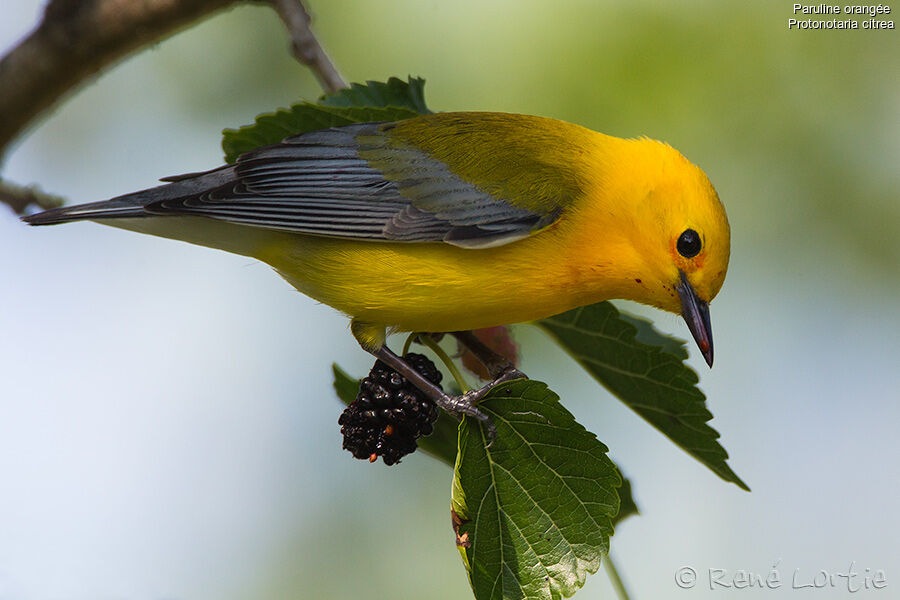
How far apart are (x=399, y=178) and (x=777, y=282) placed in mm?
4056

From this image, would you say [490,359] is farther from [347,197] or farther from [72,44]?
[72,44]

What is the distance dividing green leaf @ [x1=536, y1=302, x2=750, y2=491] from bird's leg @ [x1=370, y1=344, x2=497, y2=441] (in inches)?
34.7

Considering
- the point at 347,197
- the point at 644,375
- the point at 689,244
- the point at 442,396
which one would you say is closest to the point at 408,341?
the point at 442,396

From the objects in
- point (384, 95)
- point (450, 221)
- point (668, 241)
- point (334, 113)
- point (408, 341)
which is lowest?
point (408, 341)

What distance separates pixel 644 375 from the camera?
4.00 m

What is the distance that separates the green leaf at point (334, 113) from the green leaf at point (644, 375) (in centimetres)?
132

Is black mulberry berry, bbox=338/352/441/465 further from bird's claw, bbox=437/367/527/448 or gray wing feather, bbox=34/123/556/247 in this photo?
gray wing feather, bbox=34/123/556/247

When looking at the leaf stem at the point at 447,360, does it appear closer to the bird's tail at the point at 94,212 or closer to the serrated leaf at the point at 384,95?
the serrated leaf at the point at 384,95

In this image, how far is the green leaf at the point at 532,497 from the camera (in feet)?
10.8

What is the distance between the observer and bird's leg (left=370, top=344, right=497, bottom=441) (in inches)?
137

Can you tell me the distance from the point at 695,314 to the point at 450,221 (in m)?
1.17

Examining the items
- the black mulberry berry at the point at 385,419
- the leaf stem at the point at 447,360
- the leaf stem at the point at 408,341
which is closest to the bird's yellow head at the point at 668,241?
the leaf stem at the point at 447,360

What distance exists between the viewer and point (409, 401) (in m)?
3.57

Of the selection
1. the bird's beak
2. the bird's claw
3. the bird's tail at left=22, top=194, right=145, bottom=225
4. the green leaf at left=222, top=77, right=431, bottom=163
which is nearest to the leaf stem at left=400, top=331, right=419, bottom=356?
the bird's claw
